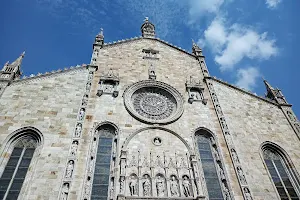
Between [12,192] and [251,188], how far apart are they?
1009 cm

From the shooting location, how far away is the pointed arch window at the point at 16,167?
35.3 feet

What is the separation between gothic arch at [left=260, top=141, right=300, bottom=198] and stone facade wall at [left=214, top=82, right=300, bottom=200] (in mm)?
231

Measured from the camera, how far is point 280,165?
14055 mm

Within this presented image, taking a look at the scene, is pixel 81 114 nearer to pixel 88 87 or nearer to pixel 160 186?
pixel 88 87

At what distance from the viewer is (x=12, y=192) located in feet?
35.2

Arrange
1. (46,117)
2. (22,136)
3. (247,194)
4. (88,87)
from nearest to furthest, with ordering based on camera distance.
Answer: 1. (247,194)
2. (22,136)
3. (46,117)
4. (88,87)

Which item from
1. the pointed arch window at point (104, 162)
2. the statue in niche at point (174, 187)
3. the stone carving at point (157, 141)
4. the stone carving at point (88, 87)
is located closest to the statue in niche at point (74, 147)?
the pointed arch window at point (104, 162)

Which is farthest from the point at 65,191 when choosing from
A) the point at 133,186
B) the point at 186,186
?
the point at 186,186

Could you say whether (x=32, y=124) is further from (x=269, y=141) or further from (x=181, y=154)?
(x=269, y=141)

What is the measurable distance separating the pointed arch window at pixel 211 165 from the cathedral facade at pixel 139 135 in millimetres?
49

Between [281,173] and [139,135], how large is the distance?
24.0ft

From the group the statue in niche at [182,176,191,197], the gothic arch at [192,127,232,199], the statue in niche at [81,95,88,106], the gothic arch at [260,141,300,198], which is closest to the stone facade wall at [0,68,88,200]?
the statue in niche at [81,95,88,106]

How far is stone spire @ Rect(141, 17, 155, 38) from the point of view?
69.8 ft

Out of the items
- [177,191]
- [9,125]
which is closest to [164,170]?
[177,191]
